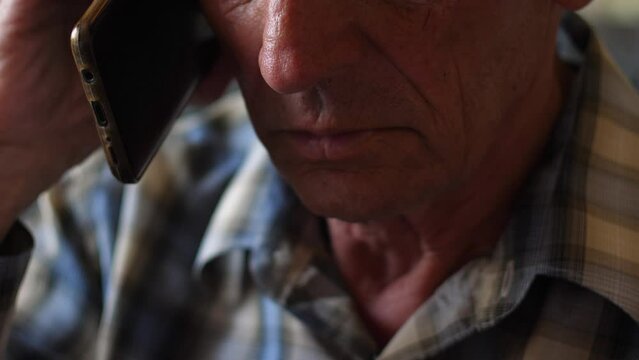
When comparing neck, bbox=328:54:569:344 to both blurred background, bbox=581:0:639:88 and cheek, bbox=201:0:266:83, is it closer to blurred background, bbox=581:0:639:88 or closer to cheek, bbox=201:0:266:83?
cheek, bbox=201:0:266:83

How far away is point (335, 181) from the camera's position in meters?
1.11

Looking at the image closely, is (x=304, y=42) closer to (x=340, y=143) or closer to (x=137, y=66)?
(x=340, y=143)

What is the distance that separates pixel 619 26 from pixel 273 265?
102 cm

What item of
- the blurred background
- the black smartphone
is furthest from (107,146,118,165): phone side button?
the blurred background

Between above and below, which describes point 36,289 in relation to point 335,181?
below

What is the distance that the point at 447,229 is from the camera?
4.28 feet

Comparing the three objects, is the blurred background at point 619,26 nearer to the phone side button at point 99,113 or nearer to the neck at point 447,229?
the neck at point 447,229

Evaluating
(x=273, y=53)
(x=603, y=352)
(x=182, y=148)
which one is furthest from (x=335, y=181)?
(x=182, y=148)

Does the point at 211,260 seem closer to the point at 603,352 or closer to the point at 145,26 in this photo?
the point at 145,26

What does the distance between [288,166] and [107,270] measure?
20.7 inches

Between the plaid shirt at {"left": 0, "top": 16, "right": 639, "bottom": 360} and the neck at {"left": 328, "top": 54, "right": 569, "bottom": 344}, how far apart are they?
0.03m

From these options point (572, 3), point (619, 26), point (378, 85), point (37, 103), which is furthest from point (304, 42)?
point (619, 26)

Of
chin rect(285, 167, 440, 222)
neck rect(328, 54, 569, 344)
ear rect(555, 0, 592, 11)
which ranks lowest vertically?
neck rect(328, 54, 569, 344)

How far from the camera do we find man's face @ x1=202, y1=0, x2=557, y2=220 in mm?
972
